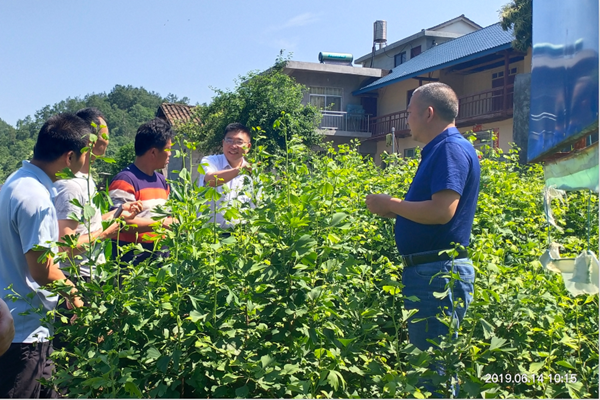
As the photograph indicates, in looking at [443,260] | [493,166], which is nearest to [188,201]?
[443,260]

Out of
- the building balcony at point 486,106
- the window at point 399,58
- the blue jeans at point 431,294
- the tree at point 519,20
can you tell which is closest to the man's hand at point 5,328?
the blue jeans at point 431,294

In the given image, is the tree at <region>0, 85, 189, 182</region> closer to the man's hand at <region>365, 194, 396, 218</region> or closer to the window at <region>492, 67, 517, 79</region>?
the window at <region>492, 67, 517, 79</region>

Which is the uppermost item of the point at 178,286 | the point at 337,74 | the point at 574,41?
the point at 337,74

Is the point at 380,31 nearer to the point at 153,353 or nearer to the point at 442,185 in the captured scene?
the point at 442,185

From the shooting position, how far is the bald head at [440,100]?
2.53 m

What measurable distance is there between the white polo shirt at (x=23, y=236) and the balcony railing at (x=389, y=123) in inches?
830

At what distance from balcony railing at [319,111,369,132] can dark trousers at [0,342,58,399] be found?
22688mm

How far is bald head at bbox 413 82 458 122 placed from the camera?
8.30 ft

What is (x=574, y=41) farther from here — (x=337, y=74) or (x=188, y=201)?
(x=337, y=74)

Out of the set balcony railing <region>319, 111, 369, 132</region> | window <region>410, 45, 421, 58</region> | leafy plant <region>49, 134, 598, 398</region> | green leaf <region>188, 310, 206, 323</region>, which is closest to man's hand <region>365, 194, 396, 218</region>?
leafy plant <region>49, 134, 598, 398</region>

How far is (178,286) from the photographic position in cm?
181

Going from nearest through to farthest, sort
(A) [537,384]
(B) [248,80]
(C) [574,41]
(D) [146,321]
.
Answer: (C) [574,41] < (D) [146,321] < (A) [537,384] < (B) [248,80]

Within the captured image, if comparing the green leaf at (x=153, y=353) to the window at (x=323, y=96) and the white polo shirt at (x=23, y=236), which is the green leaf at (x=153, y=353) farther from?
the window at (x=323, y=96)

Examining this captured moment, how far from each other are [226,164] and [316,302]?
2492 mm
